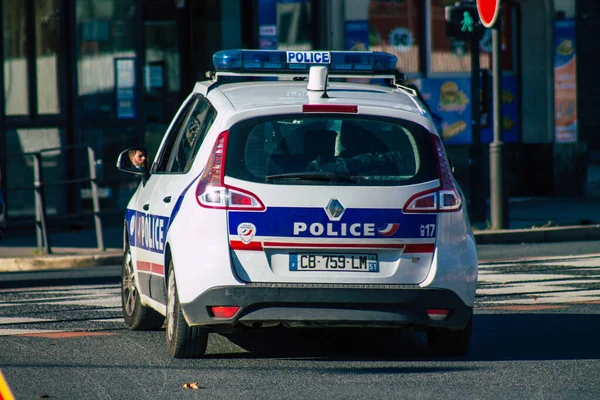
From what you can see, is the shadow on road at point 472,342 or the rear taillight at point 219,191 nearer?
the rear taillight at point 219,191

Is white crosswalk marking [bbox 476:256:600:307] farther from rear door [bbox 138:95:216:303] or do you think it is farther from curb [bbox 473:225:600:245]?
rear door [bbox 138:95:216:303]

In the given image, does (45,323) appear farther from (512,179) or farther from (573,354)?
(512,179)

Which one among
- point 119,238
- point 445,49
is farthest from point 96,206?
point 445,49

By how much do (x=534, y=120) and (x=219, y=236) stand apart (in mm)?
14991

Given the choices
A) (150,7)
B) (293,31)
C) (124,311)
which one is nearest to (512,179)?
(293,31)

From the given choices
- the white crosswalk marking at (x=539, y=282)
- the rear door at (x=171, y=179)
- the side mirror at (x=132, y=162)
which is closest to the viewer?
the rear door at (x=171, y=179)

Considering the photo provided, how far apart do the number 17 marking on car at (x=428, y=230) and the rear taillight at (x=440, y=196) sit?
0.28 feet

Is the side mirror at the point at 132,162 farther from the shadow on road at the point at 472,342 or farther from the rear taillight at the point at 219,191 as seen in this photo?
the rear taillight at the point at 219,191

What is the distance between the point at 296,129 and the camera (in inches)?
301

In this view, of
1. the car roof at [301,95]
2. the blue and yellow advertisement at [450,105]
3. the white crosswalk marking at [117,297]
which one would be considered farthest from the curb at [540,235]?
the car roof at [301,95]

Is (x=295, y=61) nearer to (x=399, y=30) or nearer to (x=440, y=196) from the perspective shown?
(x=440, y=196)

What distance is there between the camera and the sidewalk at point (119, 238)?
→ 14.7m

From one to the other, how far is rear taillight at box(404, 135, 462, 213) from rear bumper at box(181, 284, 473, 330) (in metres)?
0.44

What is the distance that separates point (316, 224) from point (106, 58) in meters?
11.7
